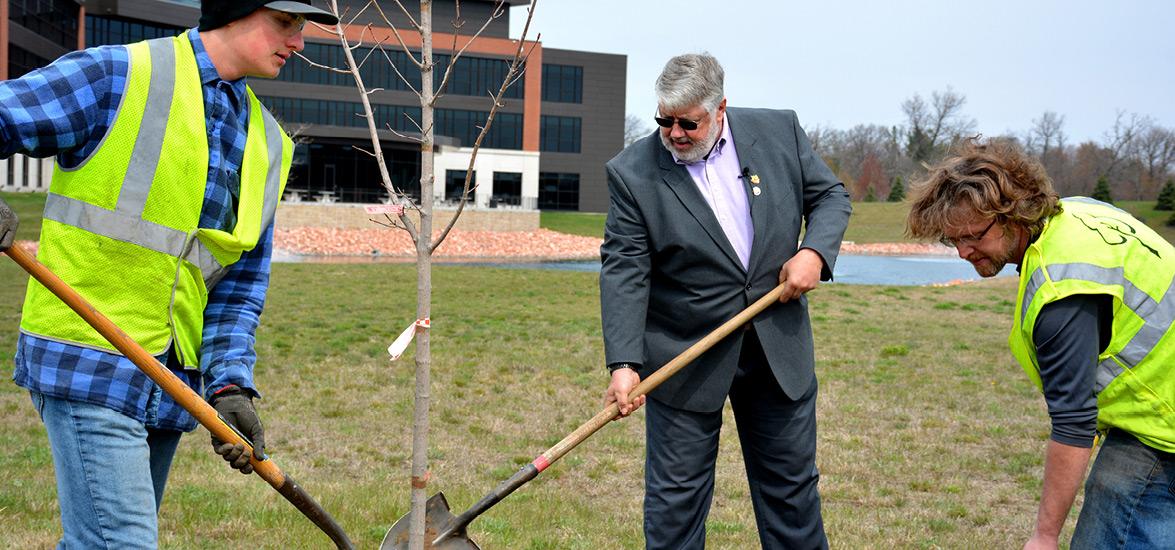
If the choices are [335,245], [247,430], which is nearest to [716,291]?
[247,430]

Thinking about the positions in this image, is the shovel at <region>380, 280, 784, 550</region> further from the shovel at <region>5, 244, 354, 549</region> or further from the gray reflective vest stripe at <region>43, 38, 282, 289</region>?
the gray reflective vest stripe at <region>43, 38, 282, 289</region>

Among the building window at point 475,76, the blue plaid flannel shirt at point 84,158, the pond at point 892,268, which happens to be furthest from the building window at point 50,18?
the blue plaid flannel shirt at point 84,158

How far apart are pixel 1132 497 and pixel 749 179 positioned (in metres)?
1.64

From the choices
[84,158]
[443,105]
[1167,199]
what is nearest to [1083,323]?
[84,158]

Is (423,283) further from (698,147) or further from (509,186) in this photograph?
(509,186)

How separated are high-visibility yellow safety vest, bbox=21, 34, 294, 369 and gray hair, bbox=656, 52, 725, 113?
1543mm

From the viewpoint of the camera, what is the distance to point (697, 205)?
3.86 meters

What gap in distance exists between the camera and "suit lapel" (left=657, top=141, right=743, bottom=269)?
3.85 meters

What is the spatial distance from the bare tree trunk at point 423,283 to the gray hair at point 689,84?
0.81 meters

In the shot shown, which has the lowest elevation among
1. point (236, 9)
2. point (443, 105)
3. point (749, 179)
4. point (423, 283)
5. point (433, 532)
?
point (433, 532)

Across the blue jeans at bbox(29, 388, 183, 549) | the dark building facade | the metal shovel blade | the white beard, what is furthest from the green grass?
the blue jeans at bbox(29, 388, 183, 549)

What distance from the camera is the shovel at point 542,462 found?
378 centimetres

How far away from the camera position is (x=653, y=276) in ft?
13.2

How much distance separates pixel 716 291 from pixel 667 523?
0.88 meters
